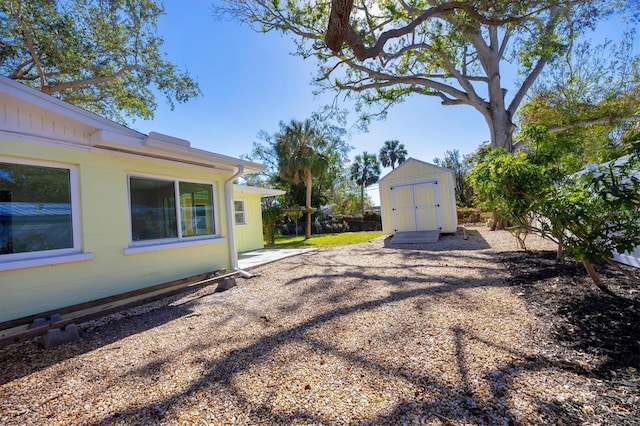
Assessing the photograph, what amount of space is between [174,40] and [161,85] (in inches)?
68.6

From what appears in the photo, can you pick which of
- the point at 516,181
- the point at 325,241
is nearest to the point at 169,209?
the point at 516,181

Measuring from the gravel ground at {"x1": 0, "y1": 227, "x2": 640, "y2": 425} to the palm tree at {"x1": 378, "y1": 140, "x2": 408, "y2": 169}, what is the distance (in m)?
32.2

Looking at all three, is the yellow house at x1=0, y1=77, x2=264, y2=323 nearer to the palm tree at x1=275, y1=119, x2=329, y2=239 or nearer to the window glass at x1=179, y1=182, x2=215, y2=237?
the window glass at x1=179, y1=182, x2=215, y2=237

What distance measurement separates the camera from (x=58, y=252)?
12.9ft

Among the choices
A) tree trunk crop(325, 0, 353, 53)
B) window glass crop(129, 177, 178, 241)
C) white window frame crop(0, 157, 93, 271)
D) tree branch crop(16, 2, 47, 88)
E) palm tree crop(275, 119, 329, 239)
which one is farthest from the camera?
palm tree crop(275, 119, 329, 239)

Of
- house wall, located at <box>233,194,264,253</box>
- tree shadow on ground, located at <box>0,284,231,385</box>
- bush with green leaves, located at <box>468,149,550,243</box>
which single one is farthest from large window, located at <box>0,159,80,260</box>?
house wall, located at <box>233,194,264,253</box>

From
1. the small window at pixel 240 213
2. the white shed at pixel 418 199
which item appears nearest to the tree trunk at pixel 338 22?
the small window at pixel 240 213

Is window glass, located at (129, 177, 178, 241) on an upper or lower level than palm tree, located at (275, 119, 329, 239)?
lower

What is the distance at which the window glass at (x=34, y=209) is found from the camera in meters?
3.59

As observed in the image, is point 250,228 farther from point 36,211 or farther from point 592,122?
point 592,122

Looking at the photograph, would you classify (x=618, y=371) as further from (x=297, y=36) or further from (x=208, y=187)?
(x=297, y=36)

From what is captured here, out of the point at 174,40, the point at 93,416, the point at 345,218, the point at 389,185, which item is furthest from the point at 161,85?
the point at 345,218

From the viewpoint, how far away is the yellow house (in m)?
3.62

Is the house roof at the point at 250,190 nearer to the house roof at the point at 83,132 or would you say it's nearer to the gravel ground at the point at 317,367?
the house roof at the point at 83,132
